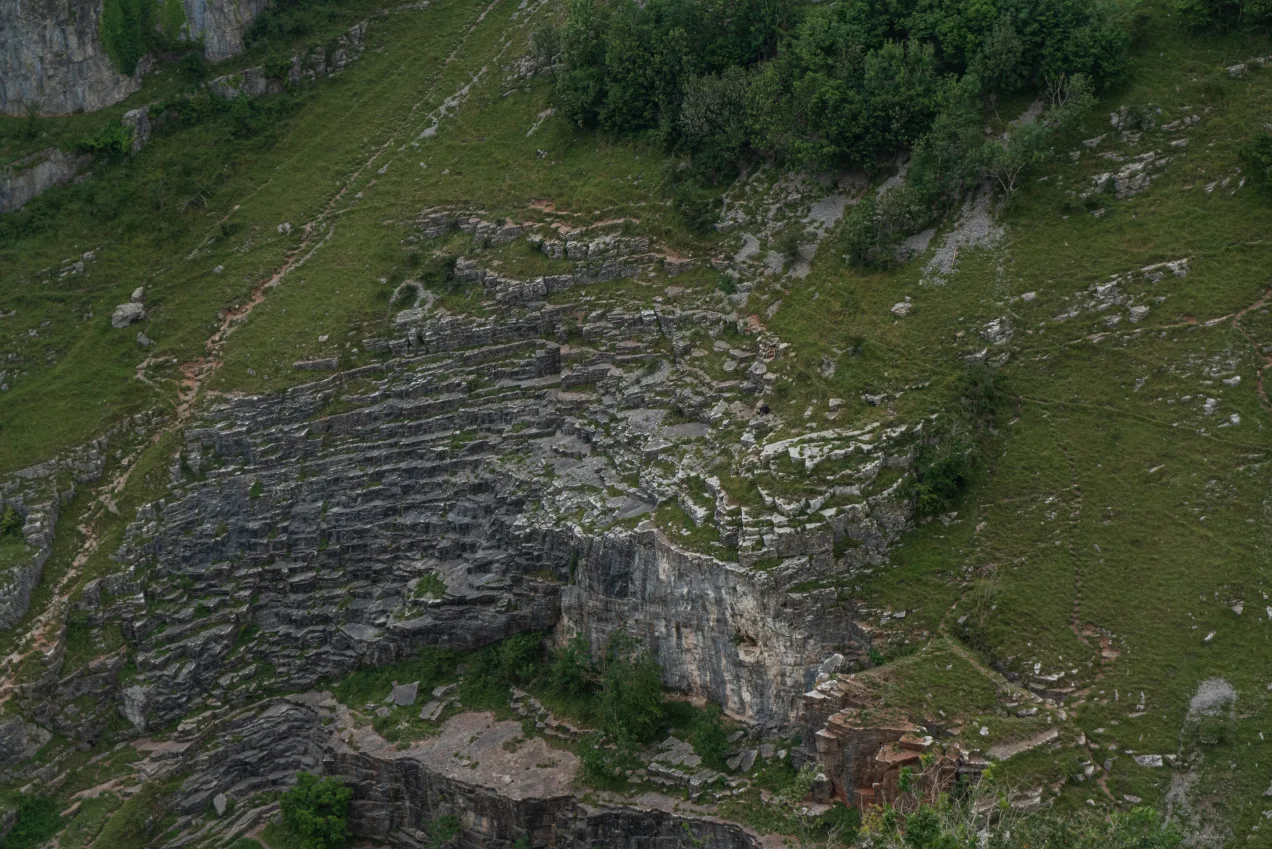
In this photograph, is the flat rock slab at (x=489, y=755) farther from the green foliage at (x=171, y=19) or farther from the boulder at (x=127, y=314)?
the green foliage at (x=171, y=19)

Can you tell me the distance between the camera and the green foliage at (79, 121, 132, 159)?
77812 millimetres

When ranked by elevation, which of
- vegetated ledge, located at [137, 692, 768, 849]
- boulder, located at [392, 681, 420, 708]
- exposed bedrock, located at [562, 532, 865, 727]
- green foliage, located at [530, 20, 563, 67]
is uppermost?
green foliage, located at [530, 20, 563, 67]

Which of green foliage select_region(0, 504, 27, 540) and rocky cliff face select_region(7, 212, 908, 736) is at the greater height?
green foliage select_region(0, 504, 27, 540)

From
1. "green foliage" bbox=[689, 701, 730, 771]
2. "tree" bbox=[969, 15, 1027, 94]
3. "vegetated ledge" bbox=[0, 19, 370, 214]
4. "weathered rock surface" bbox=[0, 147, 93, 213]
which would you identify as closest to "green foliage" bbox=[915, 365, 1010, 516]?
"green foliage" bbox=[689, 701, 730, 771]

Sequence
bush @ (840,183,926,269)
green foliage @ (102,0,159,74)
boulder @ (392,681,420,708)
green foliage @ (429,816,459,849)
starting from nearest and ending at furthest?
green foliage @ (429,816,459,849), bush @ (840,183,926,269), boulder @ (392,681,420,708), green foliage @ (102,0,159,74)

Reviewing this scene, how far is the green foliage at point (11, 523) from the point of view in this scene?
64250 millimetres

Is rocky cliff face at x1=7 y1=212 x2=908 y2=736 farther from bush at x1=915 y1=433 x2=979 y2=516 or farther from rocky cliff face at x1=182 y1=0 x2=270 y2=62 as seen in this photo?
rocky cliff face at x1=182 y1=0 x2=270 y2=62

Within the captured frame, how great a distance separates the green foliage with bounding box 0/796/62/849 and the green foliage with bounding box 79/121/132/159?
3500 centimetres

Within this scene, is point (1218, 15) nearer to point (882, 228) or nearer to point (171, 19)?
point (882, 228)

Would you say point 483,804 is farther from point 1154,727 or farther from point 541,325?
point 1154,727

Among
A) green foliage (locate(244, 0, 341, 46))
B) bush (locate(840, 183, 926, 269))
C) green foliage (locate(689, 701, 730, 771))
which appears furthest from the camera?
green foliage (locate(244, 0, 341, 46))

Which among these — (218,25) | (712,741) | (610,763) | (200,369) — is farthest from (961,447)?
(218,25)

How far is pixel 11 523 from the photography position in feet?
212

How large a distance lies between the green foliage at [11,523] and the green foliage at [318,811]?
16688 mm
